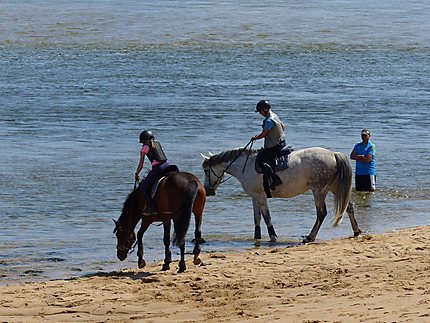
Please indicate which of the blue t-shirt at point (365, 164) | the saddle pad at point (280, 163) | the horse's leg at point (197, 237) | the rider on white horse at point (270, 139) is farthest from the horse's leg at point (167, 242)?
the blue t-shirt at point (365, 164)

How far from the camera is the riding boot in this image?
1558 cm

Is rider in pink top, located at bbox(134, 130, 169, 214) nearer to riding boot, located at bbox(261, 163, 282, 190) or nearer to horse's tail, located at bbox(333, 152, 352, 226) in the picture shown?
riding boot, located at bbox(261, 163, 282, 190)

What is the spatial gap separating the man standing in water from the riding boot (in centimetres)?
391

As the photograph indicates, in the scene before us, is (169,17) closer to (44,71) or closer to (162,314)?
(44,71)

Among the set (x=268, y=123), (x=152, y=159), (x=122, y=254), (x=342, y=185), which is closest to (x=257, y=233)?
(x=342, y=185)

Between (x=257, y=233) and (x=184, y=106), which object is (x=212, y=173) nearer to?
(x=257, y=233)

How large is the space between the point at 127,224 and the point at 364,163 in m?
7.26

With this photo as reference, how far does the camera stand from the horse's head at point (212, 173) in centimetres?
1636

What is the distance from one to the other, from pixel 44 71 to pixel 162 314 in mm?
33127

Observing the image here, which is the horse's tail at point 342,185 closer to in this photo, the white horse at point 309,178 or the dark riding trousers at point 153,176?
the white horse at point 309,178

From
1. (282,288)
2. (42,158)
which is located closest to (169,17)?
(42,158)

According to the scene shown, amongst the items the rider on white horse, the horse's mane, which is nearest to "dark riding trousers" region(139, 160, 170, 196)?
the rider on white horse

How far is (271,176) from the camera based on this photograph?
15664mm

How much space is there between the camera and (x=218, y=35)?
2223 inches
